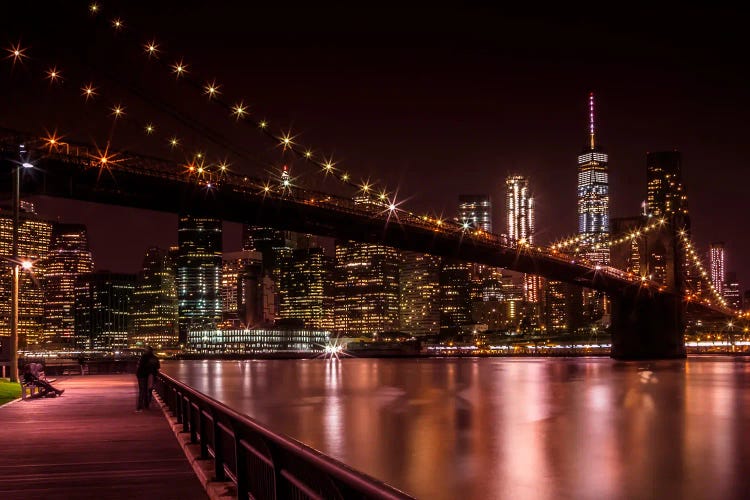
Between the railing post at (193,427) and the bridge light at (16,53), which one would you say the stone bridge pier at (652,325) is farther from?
the railing post at (193,427)

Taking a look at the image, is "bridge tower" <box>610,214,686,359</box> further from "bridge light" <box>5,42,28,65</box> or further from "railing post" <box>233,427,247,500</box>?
"railing post" <box>233,427,247,500</box>

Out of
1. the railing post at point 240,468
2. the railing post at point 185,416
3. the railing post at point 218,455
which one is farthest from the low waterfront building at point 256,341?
the railing post at point 240,468

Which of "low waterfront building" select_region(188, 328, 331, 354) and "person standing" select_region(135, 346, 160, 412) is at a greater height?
"person standing" select_region(135, 346, 160, 412)

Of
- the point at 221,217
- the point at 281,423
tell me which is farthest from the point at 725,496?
the point at 221,217

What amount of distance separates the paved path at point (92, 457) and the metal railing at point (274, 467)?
0.48 metres

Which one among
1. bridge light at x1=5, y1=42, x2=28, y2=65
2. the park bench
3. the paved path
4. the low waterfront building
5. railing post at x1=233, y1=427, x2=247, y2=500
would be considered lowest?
the low waterfront building

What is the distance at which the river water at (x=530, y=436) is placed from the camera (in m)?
13.8

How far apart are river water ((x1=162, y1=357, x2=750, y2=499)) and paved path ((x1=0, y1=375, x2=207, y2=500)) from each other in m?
3.62

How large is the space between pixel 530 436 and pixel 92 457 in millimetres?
11962

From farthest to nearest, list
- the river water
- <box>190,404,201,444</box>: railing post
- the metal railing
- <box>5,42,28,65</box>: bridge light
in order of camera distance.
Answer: <box>5,42,28,65</box>: bridge light < the river water < <box>190,404,201,444</box>: railing post < the metal railing

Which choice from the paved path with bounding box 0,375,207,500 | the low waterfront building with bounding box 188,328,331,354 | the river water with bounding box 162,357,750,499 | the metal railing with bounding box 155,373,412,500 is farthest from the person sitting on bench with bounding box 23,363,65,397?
the low waterfront building with bounding box 188,328,331,354

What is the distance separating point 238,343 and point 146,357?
163509 mm

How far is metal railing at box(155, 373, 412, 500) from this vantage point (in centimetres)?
434

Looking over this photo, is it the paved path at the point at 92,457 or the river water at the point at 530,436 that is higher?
the paved path at the point at 92,457
